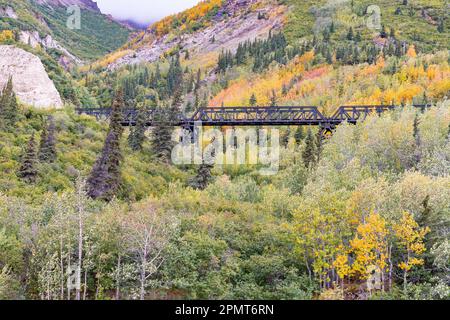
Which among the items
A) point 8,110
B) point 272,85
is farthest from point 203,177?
point 272,85

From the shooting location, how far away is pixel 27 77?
90938 millimetres

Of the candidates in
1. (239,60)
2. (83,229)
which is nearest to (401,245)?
(83,229)

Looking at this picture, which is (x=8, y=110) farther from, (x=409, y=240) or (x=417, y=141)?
(x=409, y=240)

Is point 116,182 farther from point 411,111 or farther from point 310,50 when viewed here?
point 310,50

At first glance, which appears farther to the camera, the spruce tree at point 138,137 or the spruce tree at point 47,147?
the spruce tree at point 138,137

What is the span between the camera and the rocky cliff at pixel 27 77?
3467 inches

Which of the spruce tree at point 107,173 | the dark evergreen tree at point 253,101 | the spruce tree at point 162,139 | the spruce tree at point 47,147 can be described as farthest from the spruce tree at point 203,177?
the dark evergreen tree at point 253,101

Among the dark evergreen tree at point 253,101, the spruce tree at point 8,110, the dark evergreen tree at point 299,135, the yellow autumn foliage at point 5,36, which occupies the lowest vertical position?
the dark evergreen tree at point 299,135

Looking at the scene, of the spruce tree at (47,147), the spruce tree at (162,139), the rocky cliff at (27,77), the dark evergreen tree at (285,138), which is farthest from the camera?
the rocky cliff at (27,77)

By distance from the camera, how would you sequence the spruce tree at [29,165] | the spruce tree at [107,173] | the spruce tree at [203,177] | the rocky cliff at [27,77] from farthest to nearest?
1. the rocky cliff at [27,77]
2. the spruce tree at [203,177]
3. the spruce tree at [29,165]
4. the spruce tree at [107,173]

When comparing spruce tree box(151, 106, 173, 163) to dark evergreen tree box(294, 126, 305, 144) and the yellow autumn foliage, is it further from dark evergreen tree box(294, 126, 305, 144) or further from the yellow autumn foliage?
the yellow autumn foliage

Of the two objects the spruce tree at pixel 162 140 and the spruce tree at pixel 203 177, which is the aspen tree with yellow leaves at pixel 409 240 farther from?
the spruce tree at pixel 162 140

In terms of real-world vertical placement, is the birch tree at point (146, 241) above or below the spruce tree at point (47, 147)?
below

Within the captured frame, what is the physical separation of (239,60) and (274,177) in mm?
119945
